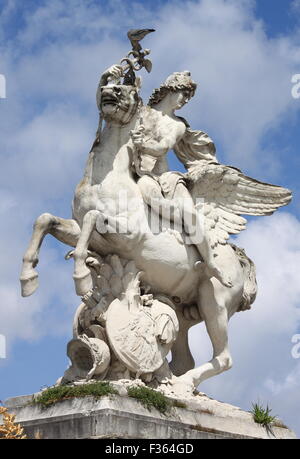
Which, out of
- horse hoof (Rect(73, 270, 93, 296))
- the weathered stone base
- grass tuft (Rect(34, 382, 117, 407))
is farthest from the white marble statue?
the weathered stone base

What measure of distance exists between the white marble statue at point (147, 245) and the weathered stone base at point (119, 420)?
1.99 ft

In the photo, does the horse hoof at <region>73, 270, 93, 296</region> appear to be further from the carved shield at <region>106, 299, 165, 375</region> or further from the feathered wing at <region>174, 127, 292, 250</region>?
the feathered wing at <region>174, 127, 292, 250</region>

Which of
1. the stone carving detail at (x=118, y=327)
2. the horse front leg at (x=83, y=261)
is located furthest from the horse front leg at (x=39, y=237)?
the horse front leg at (x=83, y=261)

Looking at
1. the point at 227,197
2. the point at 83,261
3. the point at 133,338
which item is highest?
the point at 227,197

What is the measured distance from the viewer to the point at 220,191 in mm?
13312

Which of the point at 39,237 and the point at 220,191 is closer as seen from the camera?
the point at 39,237

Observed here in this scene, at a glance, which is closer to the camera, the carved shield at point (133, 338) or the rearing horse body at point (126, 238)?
the carved shield at point (133, 338)

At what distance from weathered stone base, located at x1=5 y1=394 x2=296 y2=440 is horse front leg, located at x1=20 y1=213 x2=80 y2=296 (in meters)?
1.52

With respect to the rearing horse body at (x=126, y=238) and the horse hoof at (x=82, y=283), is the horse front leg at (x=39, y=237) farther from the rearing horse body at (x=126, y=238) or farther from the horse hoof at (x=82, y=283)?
the horse hoof at (x=82, y=283)

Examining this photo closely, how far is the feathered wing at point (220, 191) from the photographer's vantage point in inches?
511

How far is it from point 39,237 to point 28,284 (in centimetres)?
69

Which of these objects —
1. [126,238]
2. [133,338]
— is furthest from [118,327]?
[126,238]

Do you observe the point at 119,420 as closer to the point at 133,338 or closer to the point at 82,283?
the point at 133,338

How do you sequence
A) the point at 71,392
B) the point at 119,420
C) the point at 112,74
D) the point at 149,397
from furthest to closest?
the point at 112,74, the point at 149,397, the point at 71,392, the point at 119,420
